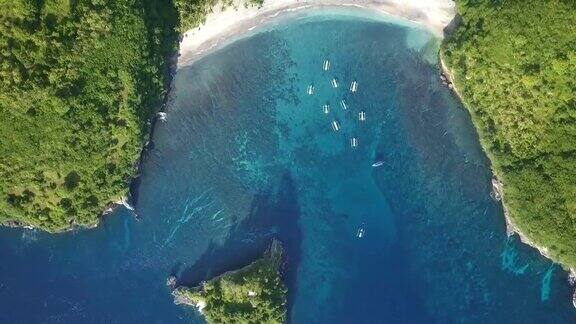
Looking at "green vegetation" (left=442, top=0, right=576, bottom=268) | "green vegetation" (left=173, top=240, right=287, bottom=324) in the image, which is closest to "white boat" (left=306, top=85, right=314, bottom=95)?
"green vegetation" (left=442, top=0, right=576, bottom=268)

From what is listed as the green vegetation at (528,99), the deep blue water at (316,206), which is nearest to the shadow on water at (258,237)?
the deep blue water at (316,206)

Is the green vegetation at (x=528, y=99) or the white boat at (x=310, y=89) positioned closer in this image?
the green vegetation at (x=528, y=99)

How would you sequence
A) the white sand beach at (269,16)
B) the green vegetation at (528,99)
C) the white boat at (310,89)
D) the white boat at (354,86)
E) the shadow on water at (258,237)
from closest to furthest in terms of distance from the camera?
the green vegetation at (528,99), the white sand beach at (269,16), the white boat at (354,86), the white boat at (310,89), the shadow on water at (258,237)

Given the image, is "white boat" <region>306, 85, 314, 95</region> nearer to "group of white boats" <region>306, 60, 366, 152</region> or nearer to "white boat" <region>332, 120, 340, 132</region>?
"group of white boats" <region>306, 60, 366, 152</region>

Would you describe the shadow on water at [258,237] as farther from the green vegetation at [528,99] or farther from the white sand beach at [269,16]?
the green vegetation at [528,99]

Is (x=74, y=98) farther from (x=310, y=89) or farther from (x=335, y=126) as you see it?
(x=335, y=126)

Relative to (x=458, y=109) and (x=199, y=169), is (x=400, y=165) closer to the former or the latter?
(x=458, y=109)

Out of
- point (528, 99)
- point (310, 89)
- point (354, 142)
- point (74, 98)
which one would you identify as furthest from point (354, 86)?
point (74, 98)

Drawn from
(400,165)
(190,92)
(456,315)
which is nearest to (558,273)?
(456,315)
